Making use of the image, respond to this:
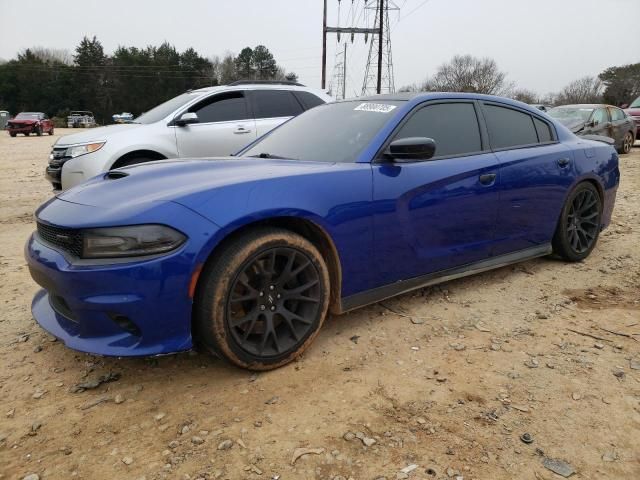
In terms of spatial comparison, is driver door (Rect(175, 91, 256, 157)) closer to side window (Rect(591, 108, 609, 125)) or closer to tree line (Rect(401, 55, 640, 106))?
side window (Rect(591, 108, 609, 125))

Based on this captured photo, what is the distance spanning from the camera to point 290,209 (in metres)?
2.45

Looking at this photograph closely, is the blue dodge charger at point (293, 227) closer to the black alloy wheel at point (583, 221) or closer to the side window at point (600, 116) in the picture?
the black alloy wheel at point (583, 221)

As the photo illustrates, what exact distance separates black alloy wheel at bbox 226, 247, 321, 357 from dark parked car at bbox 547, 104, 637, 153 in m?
11.1

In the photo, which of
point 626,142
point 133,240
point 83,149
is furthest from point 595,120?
point 133,240

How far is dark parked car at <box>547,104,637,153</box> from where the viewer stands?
11844 millimetres

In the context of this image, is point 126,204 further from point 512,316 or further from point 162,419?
point 512,316

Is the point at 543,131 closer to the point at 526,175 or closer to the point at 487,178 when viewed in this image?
the point at 526,175

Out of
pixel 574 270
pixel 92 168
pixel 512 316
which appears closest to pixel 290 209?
pixel 512 316

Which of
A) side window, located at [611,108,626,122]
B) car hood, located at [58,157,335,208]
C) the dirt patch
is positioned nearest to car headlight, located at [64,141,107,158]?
car hood, located at [58,157,335,208]

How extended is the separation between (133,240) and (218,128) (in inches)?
180

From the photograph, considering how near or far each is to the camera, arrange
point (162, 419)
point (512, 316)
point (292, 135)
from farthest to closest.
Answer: point (292, 135)
point (512, 316)
point (162, 419)

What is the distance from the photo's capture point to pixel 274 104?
696 cm

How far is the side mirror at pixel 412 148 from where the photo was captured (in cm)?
272

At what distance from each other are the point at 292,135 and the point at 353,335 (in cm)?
149
